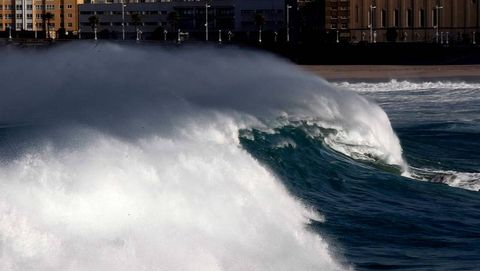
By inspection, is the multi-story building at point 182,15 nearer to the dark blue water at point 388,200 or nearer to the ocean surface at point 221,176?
the ocean surface at point 221,176

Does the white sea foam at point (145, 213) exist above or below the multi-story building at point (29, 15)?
below

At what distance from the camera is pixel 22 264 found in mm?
9961

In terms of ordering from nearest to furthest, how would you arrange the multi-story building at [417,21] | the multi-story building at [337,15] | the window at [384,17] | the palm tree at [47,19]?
1. the multi-story building at [417,21]
2. the window at [384,17]
3. the multi-story building at [337,15]
4. the palm tree at [47,19]

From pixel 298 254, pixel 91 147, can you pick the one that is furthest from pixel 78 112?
pixel 298 254

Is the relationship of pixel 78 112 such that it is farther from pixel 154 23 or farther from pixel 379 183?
pixel 154 23

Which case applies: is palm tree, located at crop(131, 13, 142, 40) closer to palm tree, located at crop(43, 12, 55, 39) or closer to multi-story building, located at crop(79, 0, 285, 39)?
multi-story building, located at crop(79, 0, 285, 39)

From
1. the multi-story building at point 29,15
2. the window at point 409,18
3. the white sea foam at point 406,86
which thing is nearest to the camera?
the white sea foam at point 406,86

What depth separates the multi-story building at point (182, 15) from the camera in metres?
107

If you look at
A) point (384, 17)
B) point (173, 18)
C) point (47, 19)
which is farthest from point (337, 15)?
point (47, 19)

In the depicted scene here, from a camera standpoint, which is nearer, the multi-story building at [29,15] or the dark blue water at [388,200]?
the dark blue water at [388,200]

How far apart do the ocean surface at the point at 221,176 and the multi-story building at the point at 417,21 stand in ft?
216

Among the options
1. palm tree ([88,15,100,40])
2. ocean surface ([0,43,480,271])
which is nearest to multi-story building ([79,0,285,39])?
palm tree ([88,15,100,40])

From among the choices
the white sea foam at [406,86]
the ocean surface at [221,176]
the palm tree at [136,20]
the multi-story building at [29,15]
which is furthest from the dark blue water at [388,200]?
the multi-story building at [29,15]

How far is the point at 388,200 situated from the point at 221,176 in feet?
16.5
